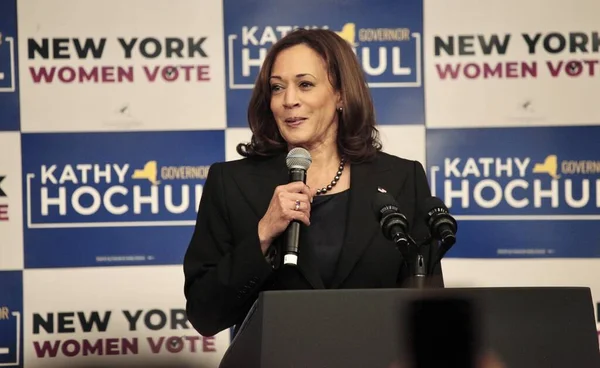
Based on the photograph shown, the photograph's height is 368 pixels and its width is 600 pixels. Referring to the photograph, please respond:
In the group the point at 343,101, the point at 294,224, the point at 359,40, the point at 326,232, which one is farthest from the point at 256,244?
the point at 359,40

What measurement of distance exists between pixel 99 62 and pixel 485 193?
1776mm

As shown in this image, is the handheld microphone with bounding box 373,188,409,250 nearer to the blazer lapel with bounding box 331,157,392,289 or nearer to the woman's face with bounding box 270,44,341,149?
the blazer lapel with bounding box 331,157,392,289

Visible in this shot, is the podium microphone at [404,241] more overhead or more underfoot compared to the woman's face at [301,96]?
more underfoot

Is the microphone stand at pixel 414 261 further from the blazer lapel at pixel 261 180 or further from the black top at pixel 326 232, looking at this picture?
the blazer lapel at pixel 261 180

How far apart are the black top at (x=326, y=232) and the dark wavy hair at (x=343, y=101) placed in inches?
6.5

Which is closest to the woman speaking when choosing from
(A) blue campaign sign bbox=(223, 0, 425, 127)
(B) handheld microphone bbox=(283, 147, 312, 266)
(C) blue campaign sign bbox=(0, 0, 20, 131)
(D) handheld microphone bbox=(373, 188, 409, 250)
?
(B) handheld microphone bbox=(283, 147, 312, 266)

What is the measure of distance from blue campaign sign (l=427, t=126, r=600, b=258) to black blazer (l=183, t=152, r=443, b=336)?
1.26 m

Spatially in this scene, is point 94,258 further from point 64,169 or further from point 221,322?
point 221,322

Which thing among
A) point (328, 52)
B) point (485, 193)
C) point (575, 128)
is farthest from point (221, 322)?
point (575, 128)

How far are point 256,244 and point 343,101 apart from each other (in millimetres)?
571

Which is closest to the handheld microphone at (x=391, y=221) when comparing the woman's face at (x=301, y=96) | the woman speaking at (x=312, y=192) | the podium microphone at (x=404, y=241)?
the podium microphone at (x=404, y=241)

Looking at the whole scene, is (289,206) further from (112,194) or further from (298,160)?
(112,194)

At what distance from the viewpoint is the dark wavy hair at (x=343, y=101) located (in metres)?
2.27

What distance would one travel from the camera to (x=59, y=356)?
11.5 feet
